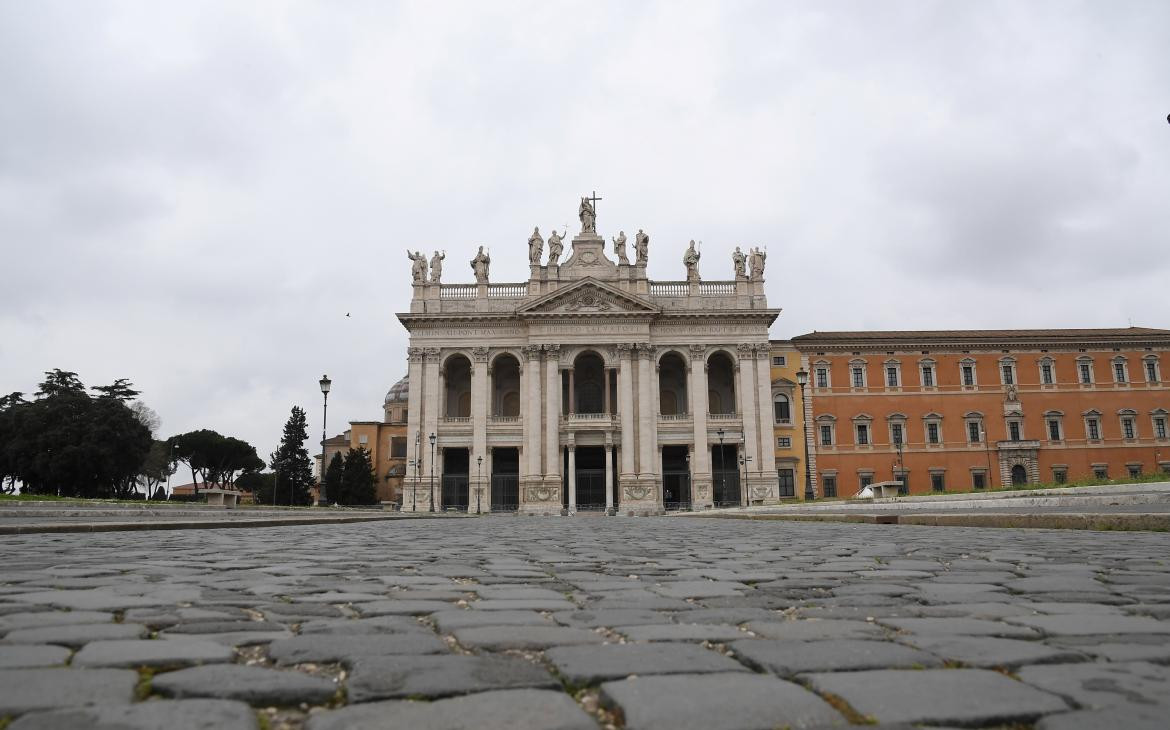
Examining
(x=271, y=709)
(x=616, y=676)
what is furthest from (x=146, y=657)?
(x=616, y=676)

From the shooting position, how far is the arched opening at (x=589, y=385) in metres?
51.5

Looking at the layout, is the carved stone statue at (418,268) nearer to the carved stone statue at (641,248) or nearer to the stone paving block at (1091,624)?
the carved stone statue at (641,248)

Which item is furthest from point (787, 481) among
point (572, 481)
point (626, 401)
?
point (572, 481)

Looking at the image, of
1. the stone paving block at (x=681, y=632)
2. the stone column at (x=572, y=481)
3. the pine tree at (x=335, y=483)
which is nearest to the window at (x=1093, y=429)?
the stone column at (x=572, y=481)

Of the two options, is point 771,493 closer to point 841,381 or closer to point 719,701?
point 841,381

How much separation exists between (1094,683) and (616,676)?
1.14 meters

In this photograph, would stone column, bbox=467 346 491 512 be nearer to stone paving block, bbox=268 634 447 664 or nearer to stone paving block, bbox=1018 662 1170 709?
stone paving block, bbox=268 634 447 664

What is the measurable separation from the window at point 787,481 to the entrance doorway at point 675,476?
582 centimetres

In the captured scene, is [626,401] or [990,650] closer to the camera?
[990,650]

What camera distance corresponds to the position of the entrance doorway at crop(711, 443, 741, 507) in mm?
47531

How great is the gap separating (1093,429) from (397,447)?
161 feet

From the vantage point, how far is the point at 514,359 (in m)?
50.8

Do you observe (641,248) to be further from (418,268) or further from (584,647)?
(584,647)

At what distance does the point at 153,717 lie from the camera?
1.63 metres
